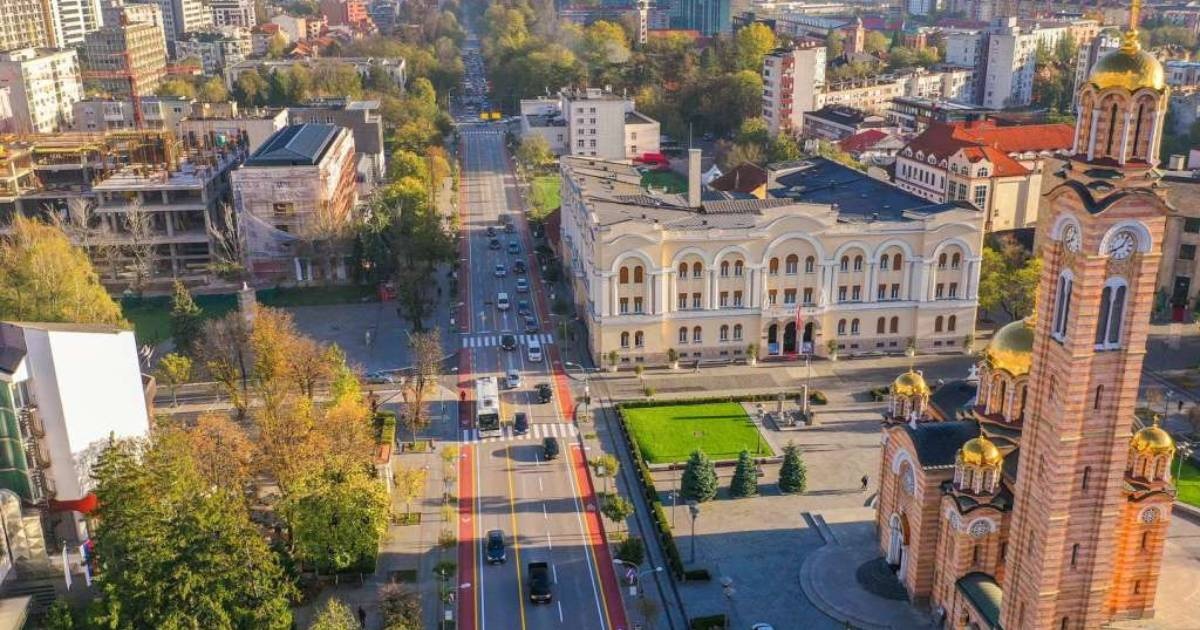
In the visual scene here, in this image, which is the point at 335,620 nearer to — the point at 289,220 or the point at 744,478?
the point at 744,478

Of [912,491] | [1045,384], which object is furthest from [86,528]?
[1045,384]

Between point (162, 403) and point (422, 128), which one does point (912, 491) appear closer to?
point (162, 403)

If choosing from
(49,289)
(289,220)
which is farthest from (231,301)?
(49,289)

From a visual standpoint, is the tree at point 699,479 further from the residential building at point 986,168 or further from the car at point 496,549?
the residential building at point 986,168

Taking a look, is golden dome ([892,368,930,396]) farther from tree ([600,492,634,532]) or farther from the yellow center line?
the yellow center line

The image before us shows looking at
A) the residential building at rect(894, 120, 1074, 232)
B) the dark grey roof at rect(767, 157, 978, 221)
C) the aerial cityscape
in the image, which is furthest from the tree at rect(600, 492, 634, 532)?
the residential building at rect(894, 120, 1074, 232)

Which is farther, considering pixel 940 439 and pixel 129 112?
pixel 129 112

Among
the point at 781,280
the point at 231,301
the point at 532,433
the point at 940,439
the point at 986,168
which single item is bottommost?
the point at 532,433

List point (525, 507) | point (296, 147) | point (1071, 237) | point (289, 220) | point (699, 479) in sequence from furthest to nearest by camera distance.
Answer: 1. point (296, 147)
2. point (289, 220)
3. point (525, 507)
4. point (699, 479)
5. point (1071, 237)
